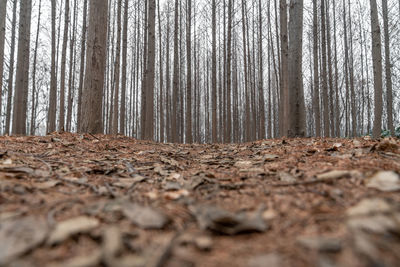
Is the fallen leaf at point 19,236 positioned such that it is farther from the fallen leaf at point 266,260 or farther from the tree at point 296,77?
the tree at point 296,77

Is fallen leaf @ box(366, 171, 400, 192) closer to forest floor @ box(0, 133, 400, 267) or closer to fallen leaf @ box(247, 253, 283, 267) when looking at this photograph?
forest floor @ box(0, 133, 400, 267)

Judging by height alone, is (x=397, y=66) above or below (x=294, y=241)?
above

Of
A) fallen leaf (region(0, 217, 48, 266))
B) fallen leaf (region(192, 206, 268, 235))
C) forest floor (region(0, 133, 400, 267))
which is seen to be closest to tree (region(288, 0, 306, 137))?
forest floor (region(0, 133, 400, 267))

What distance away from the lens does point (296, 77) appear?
18.1 ft

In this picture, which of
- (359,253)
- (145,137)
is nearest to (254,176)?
(359,253)

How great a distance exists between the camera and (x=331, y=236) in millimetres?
705

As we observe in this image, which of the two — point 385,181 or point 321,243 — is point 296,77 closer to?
point 385,181

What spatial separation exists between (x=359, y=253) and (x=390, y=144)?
5.89ft

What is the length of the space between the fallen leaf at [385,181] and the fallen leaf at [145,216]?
37.7 inches

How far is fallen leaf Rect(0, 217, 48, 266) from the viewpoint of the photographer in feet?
2.15

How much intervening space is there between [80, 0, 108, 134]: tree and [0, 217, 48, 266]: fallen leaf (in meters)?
4.28

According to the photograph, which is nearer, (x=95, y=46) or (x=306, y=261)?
(x=306, y=261)

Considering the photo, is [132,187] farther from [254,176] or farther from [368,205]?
[368,205]

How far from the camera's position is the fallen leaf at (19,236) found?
656 mm
